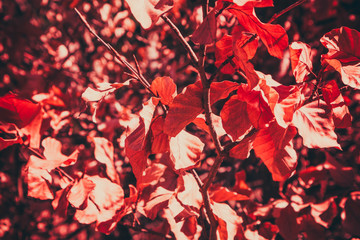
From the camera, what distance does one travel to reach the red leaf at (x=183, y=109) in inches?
14.2

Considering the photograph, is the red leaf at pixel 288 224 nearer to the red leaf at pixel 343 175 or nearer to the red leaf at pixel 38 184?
the red leaf at pixel 343 175

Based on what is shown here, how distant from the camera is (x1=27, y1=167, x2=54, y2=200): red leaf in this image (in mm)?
543

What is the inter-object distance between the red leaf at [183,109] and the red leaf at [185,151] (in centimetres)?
5

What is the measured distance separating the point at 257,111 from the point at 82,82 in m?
1.17

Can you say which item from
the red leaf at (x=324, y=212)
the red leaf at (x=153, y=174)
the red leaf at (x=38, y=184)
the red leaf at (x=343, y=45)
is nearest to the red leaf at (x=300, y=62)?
the red leaf at (x=343, y=45)

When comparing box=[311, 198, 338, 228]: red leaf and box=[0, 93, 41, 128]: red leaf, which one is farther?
box=[311, 198, 338, 228]: red leaf

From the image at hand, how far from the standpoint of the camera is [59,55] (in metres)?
1.20

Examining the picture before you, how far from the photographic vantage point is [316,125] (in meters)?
0.37

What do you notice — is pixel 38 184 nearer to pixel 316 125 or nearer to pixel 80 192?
pixel 80 192

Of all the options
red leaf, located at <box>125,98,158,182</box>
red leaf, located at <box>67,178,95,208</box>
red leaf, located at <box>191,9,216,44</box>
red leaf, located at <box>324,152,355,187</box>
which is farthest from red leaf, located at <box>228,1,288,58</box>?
red leaf, located at <box>324,152,355,187</box>

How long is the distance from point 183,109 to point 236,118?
0.31 ft

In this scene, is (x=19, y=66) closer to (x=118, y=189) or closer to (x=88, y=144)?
(x=88, y=144)

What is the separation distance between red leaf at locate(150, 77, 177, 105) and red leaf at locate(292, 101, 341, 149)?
8.1 inches

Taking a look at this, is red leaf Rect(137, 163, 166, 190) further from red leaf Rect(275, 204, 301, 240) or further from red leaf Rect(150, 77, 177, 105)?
red leaf Rect(275, 204, 301, 240)
